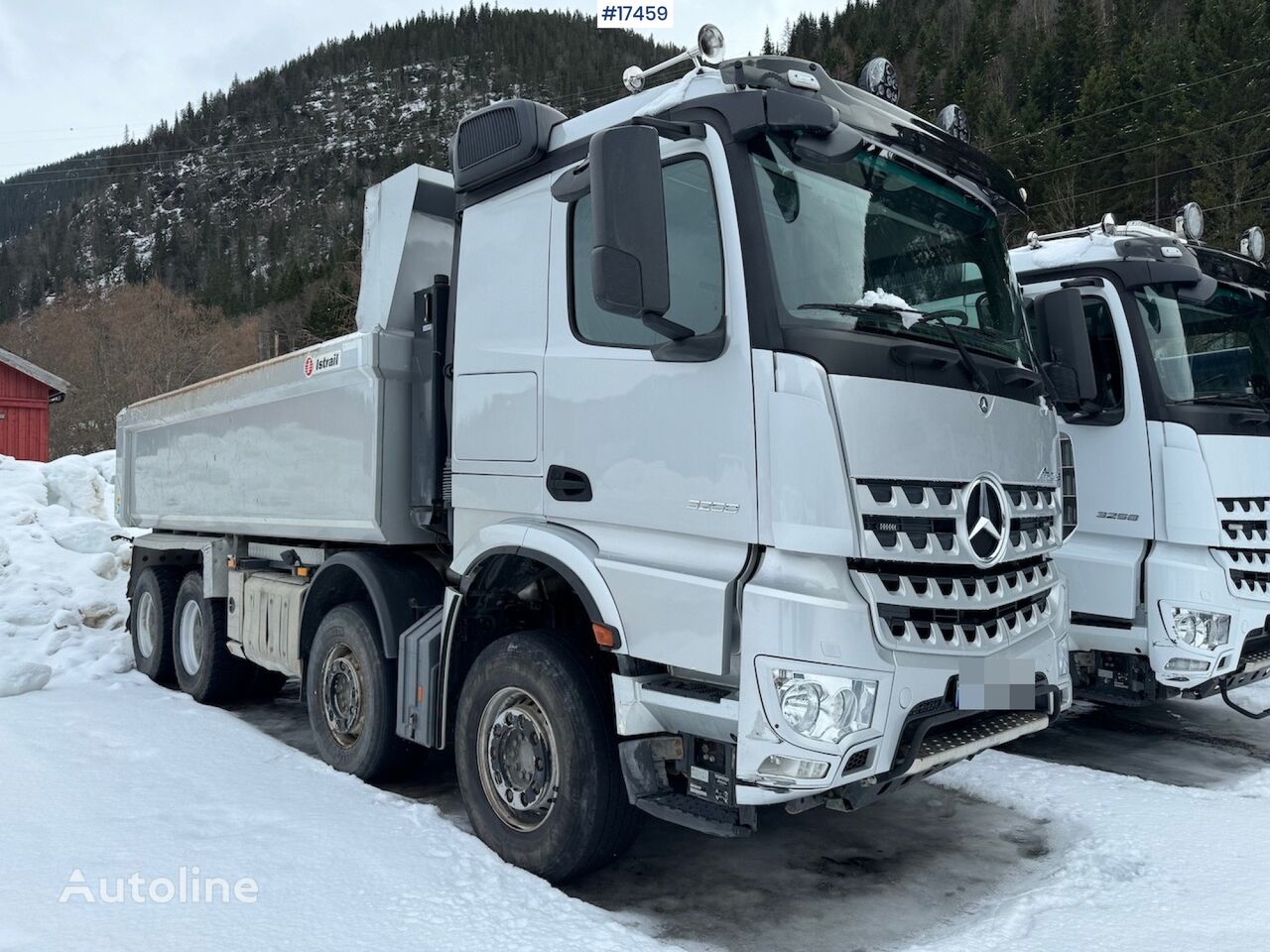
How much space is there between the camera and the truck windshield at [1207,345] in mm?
5988

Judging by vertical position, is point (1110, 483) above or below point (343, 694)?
above

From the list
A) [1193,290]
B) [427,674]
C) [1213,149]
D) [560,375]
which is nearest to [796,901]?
[427,674]

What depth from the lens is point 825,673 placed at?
3.11 metres

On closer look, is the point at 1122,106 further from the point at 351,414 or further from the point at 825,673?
the point at 825,673

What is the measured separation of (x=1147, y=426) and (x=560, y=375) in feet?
12.8

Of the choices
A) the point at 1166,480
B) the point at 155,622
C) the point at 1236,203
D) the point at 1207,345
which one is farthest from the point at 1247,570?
the point at 1236,203

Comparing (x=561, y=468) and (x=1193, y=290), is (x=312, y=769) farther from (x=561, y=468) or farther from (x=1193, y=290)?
(x=1193, y=290)

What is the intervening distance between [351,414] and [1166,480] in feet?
15.5

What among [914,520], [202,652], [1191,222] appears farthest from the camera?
[202,652]

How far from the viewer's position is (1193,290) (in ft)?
20.3

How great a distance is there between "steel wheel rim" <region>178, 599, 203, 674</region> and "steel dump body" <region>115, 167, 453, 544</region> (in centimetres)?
115

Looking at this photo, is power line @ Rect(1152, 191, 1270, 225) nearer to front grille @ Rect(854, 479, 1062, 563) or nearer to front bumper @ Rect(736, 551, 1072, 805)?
front grille @ Rect(854, 479, 1062, 563)
